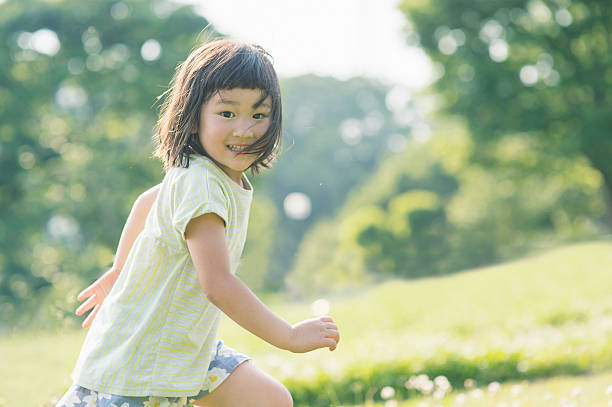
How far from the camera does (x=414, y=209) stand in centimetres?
2067

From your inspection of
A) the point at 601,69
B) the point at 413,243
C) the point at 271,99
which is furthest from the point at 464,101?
the point at 271,99

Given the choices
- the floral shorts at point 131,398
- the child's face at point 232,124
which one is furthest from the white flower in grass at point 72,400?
the child's face at point 232,124

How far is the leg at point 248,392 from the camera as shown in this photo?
1.87 meters

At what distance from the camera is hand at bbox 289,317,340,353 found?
167 centimetres

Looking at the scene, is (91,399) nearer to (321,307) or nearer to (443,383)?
(321,307)

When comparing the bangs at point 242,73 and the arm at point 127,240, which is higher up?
the bangs at point 242,73

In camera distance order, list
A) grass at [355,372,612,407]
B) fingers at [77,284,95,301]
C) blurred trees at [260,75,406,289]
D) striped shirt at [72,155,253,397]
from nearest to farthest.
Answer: striped shirt at [72,155,253,397] → fingers at [77,284,95,301] → grass at [355,372,612,407] → blurred trees at [260,75,406,289]

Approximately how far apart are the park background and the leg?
1112 mm

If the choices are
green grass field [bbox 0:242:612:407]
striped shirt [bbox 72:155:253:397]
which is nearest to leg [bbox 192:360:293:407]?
striped shirt [bbox 72:155:253:397]

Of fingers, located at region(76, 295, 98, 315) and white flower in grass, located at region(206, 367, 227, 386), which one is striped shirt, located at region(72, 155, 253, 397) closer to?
white flower in grass, located at region(206, 367, 227, 386)

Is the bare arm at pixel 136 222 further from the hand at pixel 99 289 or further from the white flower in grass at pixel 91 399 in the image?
the white flower in grass at pixel 91 399

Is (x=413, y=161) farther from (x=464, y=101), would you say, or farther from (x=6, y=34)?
A: (x=6, y=34)

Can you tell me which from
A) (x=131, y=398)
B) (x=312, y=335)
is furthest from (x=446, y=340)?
(x=131, y=398)

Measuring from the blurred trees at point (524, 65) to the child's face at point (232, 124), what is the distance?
14561 millimetres
